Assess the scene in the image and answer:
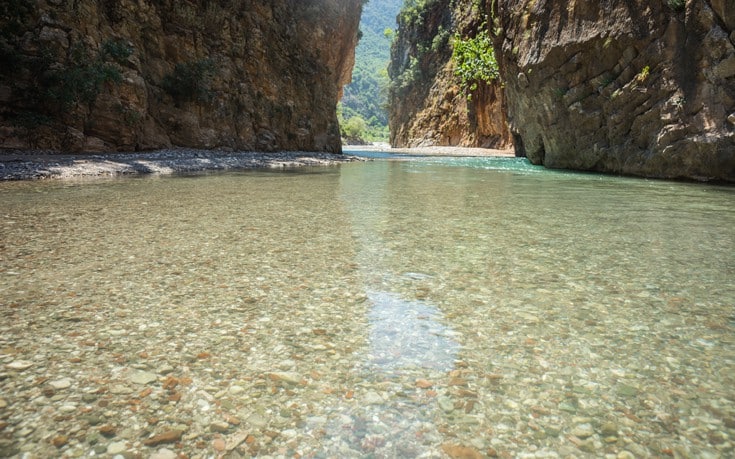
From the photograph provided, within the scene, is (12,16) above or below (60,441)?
above

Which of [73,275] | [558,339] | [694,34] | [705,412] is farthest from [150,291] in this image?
[694,34]

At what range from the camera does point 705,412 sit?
65.4 inches

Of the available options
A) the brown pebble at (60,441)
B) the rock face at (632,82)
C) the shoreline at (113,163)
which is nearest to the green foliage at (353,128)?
the shoreline at (113,163)

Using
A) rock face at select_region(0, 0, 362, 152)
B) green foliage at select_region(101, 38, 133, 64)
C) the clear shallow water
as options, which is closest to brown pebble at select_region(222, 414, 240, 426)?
the clear shallow water

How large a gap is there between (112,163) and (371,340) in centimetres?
1368

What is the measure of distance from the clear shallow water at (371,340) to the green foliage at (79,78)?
11665 mm

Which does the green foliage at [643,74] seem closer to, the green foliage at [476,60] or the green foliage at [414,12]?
the green foliage at [476,60]

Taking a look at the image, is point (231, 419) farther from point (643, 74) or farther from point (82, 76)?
point (82, 76)

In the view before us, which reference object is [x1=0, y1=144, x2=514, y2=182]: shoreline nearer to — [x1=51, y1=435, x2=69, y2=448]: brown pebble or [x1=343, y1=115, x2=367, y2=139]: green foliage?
[x1=51, y1=435, x2=69, y2=448]: brown pebble

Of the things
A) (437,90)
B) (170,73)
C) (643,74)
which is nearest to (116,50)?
(170,73)

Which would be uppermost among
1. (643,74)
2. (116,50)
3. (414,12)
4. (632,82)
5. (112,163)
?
(414,12)

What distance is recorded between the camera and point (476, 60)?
33.4m

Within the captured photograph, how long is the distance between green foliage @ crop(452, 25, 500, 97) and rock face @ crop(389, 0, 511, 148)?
1633 millimetres

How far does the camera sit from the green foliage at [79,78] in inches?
539
